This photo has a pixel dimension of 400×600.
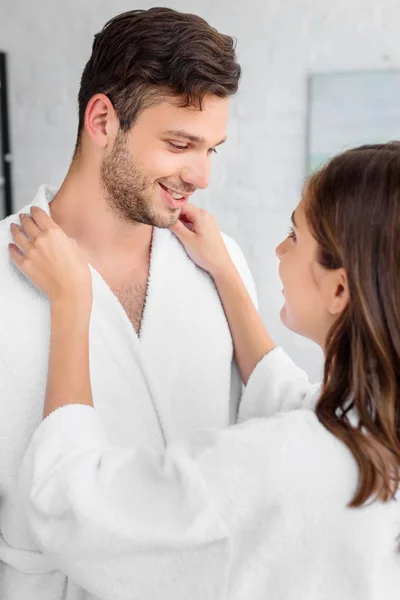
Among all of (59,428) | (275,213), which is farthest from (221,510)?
(275,213)

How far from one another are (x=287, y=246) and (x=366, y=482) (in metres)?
0.36

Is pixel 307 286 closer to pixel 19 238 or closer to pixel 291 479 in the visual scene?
pixel 291 479

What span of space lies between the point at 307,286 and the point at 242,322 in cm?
36

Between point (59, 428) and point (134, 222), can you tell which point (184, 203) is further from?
point (59, 428)

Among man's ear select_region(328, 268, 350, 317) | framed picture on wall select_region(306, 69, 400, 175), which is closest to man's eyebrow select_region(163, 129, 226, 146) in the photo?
man's ear select_region(328, 268, 350, 317)

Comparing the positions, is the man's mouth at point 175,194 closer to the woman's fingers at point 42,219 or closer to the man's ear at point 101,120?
the man's ear at point 101,120

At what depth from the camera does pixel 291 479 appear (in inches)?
31.0

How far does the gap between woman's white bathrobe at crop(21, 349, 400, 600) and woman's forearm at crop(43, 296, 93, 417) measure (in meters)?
0.08

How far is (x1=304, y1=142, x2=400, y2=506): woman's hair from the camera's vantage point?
2.67 feet

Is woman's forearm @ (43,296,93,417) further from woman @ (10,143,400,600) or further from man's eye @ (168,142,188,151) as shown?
man's eye @ (168,142,188,151)

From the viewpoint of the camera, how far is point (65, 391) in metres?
0.96

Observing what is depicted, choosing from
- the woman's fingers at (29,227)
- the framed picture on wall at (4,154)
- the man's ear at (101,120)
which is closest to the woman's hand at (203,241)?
the man's ear at (101,120)

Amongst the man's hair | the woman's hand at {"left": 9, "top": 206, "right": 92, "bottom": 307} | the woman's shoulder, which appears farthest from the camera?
the man's hair

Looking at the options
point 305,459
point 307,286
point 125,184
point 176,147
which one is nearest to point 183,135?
point 176,147
